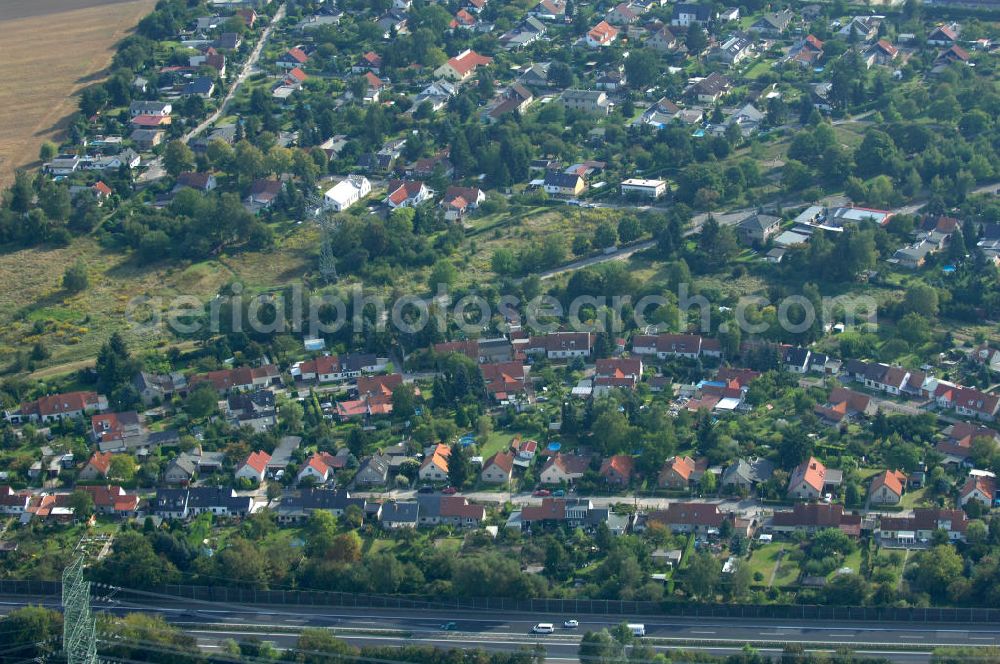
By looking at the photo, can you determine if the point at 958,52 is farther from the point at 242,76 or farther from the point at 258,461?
the point at 258,461

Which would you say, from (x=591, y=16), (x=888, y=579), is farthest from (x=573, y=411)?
(x=591, y=16)

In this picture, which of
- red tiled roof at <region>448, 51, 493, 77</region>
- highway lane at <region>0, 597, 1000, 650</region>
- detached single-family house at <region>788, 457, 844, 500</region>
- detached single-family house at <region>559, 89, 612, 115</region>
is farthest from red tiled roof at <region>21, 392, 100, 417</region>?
red tiled roof at <region>448, 51, 493, 77</region>

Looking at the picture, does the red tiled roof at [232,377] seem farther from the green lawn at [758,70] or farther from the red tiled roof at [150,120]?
the green lawn at [758,70]

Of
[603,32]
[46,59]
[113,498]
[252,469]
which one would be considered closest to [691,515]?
[252,469]

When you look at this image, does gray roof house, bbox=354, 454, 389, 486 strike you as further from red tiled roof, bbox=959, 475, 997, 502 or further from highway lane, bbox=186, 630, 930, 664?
red tiled roof, bbox=959, 475, 997, 502

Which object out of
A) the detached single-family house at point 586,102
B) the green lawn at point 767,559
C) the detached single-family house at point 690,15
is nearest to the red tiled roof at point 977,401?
the green lawn at point 767,559

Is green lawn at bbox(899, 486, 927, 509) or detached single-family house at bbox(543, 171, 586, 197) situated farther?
detached single-family house at bbox(543, 171, 586, 197)
